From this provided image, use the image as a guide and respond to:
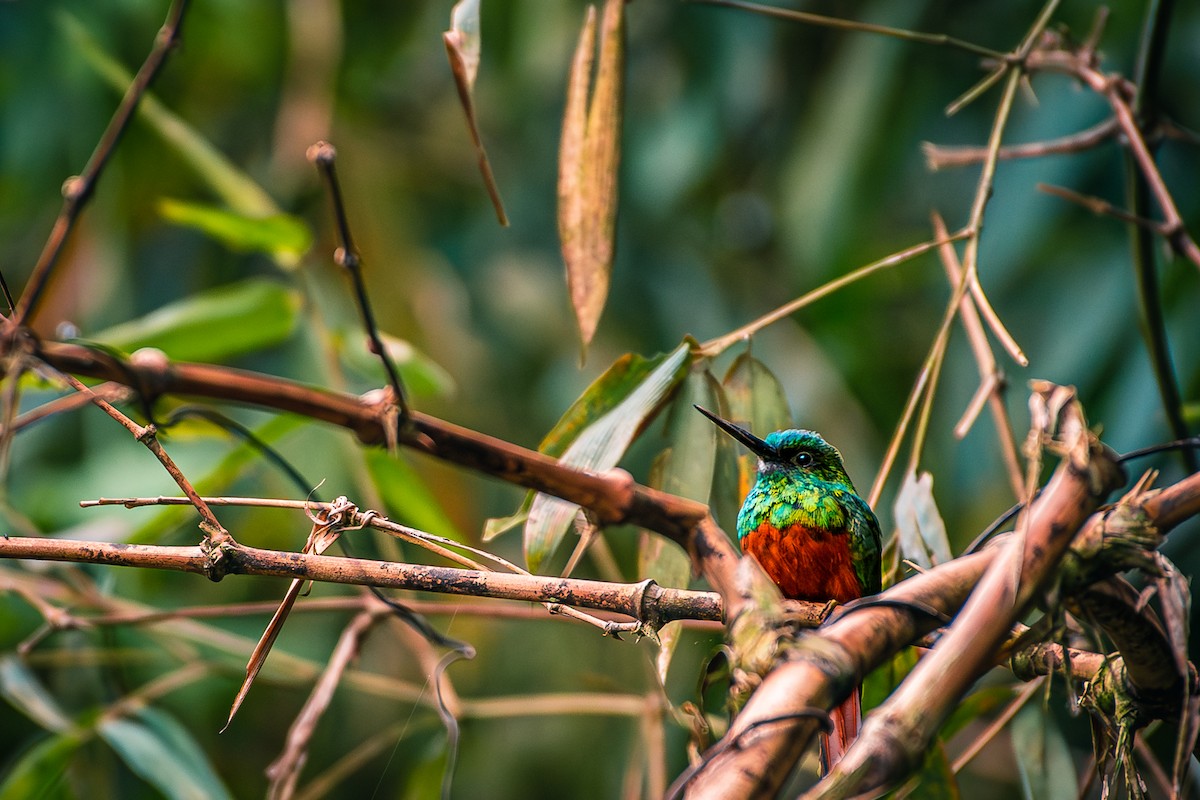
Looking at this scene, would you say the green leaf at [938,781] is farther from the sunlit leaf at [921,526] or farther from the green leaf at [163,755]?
the green leaf at [163,755]

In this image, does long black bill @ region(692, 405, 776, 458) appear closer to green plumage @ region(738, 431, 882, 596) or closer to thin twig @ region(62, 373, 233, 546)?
green plumage @ region(738, 431, 882, 596)

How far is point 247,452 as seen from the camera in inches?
79.4

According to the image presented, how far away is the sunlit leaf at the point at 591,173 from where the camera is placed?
54.7 inches

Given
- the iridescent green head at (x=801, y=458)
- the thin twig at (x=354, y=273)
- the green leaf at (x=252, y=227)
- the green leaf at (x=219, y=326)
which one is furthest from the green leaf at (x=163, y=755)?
the thin twig at (x=354, y=273)

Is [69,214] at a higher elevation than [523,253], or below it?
higher

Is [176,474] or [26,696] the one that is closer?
[176,474]

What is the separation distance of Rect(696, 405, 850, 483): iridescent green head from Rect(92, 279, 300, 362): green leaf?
3.59 ft

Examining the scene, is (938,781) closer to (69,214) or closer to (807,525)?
(807,525)

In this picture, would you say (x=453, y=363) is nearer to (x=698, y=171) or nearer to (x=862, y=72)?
(x=698, y=171)

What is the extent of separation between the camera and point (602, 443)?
140cm

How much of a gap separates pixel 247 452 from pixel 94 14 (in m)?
2.69

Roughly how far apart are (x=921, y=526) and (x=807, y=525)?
0.40m

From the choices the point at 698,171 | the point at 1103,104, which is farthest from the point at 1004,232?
the point at 698,171

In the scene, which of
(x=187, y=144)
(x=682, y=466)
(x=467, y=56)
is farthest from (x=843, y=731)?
(x=187, y=144)
